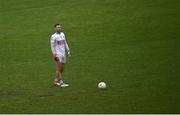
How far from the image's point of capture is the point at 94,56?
32.6 metres

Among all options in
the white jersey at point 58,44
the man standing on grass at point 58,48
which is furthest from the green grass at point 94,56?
the white jersey at point 58,44

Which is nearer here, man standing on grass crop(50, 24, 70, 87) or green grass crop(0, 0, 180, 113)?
green grass crop(0, 0, 180, 113)

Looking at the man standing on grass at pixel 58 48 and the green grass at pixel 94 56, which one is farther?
the man standing on grass at pixel 58 48

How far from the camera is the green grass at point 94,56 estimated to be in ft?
74.2

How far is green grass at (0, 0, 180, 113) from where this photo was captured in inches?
891

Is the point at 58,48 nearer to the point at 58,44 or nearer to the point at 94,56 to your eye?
the point at 58,44

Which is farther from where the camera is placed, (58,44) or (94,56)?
(94,56)

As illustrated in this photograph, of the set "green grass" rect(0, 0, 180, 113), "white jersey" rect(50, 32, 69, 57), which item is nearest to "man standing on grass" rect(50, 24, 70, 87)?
"white jersey" rect(50, 32, 69, 57)

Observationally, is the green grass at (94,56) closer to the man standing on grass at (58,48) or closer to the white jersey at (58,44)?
the man standing on grass at (58,48)

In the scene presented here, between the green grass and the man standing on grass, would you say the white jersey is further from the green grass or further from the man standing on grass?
the green grass

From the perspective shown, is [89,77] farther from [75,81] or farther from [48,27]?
[48,27]

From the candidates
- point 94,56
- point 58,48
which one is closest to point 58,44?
point 58,48

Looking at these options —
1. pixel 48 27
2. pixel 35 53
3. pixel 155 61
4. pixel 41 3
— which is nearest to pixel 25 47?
pixel 35 53

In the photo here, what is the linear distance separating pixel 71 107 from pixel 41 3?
2759cm
